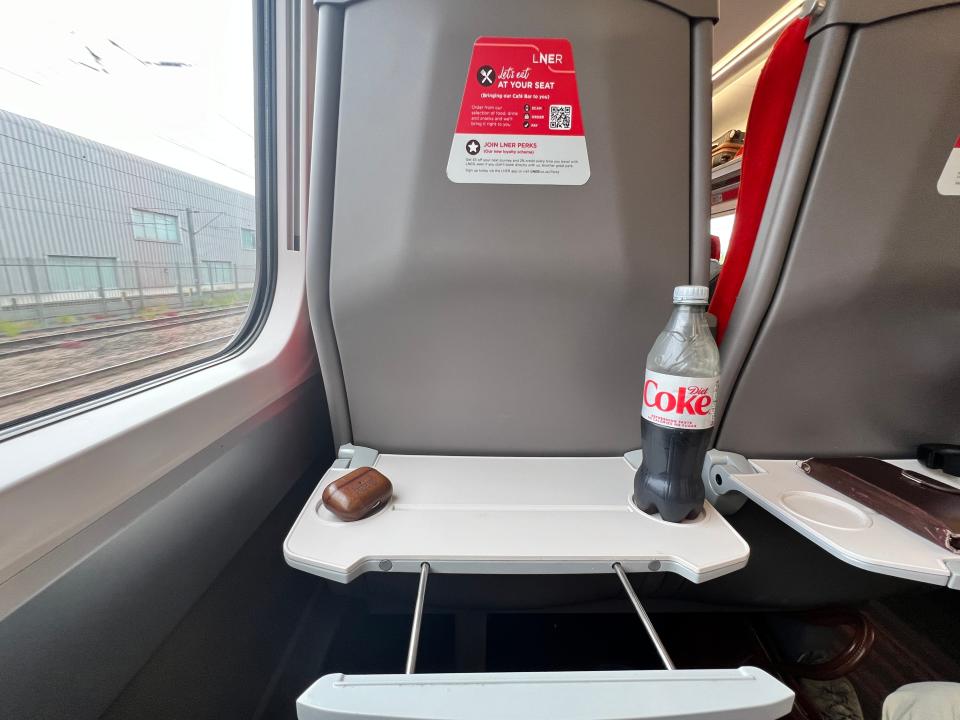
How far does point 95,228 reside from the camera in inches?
27.2

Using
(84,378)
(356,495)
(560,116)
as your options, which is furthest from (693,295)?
(84,378)

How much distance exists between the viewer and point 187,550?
0.68 meters

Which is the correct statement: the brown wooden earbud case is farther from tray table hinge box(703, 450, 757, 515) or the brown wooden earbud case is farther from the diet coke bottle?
tray table hinge box(703, 450, 757, 515)

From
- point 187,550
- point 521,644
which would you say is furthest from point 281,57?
point 521,644

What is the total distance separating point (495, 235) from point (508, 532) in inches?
21.9

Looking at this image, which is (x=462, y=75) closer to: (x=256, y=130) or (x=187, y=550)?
(x=256, y=130)

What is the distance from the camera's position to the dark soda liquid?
672 millimetres

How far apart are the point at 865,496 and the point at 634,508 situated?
42cm

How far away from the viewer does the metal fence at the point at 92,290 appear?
0.58m

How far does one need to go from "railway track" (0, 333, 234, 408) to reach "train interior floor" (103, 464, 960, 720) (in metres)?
0.45

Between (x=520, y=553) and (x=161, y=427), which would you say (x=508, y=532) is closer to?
(x=520, y=553)

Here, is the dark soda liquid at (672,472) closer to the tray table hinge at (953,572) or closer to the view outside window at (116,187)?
the tray table hinge at (953,572)

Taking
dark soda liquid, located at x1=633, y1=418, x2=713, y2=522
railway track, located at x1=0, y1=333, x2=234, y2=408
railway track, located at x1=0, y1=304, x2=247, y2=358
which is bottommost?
dark soda liquid, located at x1=633, y1=418, x2=713, y2=522

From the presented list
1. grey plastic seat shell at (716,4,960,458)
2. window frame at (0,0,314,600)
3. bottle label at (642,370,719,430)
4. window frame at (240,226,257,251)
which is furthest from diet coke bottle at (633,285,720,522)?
window frame at (240,226,257,251)
